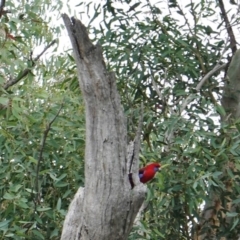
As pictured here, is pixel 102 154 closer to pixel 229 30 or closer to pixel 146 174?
pixel 146 174

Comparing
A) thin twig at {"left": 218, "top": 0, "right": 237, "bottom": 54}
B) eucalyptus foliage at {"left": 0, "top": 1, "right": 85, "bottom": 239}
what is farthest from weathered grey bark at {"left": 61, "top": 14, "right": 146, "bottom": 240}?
thin twig at {"left": 218, "top": 0, "right": 237, "bottom": 54}

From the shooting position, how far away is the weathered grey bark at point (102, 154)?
1.89 metres

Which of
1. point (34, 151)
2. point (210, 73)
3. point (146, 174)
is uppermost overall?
point (210, 73)

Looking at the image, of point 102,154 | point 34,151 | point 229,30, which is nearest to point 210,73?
point 229,30

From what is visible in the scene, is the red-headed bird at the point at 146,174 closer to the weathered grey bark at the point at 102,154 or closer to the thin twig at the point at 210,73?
the weathered grey bark at the point at 102,154

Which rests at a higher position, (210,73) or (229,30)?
(229,30)

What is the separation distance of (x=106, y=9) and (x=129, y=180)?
1.75 m

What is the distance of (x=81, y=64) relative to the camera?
1897 mm

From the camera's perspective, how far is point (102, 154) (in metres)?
1.93

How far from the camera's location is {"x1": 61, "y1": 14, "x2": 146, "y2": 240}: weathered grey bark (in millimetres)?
1892

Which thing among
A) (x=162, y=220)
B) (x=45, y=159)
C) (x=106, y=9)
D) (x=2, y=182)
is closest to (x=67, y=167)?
(x=45, y=159)

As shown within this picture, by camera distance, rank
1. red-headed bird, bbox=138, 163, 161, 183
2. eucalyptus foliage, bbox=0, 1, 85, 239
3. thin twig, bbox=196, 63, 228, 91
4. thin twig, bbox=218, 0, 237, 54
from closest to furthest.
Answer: red-headed bird, bbox=138, 163, 161, 183, eucalyptus foliage, bbox=0, 1, 85, 239, thin twig, bbox=196, 63, 228, 91, thin twig, bbox=218, 0, 237, 54

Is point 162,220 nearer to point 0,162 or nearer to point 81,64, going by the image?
point 0,162

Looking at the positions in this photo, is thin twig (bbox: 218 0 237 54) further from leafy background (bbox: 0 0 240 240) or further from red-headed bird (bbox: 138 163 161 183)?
red-headed bird (bbox: 138 163 161 183)
